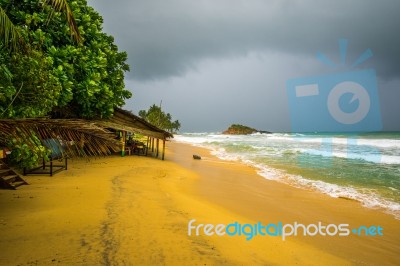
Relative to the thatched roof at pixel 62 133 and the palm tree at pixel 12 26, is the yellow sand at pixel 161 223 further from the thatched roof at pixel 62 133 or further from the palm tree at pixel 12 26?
the palm tree at pixel 12 26

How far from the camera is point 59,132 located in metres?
3.52

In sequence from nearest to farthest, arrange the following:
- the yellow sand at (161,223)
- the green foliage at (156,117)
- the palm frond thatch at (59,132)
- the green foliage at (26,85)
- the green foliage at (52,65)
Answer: the palm frond thatch at (59,132) < the yellow sand at (161,223) < the green foliage at (52,65) < the green foliage at (26,85) < the green foliage at (156,117)

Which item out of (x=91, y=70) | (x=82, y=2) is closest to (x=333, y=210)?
(x=91, y=70)

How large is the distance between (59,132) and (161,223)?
A: 9.93ft

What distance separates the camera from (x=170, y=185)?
984cm

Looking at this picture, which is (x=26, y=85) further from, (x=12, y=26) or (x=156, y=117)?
(x=156, y=117)

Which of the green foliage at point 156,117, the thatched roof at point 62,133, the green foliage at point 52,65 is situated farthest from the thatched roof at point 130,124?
the green foliage at point 156,117

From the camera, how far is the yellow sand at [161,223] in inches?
164

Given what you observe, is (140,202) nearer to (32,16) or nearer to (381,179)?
(32,16)

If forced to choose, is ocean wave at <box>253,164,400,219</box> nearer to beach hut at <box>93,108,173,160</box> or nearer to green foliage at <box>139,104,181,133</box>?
beach hut at <box>93,108,173,160</box>

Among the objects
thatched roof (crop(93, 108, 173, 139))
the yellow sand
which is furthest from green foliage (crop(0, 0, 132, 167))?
the yellow sand

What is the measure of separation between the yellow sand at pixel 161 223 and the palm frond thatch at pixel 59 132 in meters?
1.76

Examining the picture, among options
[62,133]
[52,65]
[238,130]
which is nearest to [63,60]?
[52,65]

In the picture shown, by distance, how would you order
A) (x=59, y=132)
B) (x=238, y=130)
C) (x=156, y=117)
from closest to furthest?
(x=59, y=132)
(x=156, y=117)
(x=238, y=130)
